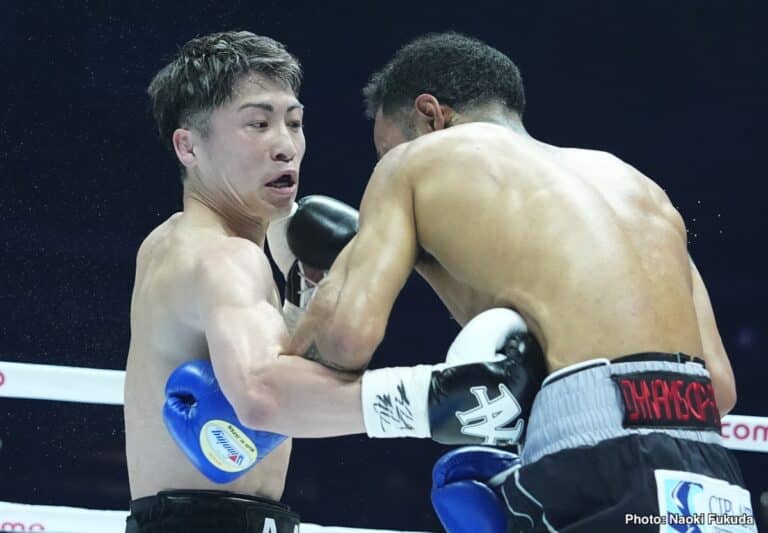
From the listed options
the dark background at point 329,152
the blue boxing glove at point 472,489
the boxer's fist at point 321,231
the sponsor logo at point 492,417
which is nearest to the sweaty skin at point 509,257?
the sponsor logo at point 492,417

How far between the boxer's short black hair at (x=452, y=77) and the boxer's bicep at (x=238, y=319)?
1.77 ft

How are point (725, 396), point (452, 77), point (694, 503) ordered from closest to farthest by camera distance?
point (694, 503), point (725, 396), point (452, 77)

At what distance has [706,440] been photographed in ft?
6.36

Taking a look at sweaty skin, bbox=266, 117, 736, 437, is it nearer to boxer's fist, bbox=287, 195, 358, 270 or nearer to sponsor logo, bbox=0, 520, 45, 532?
boxer's fist, bbox=287, 195, 358, 270

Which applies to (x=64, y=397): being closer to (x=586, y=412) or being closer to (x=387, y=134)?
(x=387, y=134)

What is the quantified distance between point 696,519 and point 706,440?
0.16m

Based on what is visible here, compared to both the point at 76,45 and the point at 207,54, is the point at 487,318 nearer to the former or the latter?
the point at 207,54

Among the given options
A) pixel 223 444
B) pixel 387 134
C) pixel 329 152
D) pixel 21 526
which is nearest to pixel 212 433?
pixel 223 444

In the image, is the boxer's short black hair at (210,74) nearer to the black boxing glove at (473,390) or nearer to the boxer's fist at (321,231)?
the boxer's fist at (321,231)

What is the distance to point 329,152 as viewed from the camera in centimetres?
498

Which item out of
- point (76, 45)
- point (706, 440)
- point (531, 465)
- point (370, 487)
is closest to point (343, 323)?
point (531, 465)

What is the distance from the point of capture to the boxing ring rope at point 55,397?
372cm

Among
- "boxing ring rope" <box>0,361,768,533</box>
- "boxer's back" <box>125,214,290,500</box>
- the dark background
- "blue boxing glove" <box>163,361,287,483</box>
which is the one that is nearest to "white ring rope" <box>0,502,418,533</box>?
"boxing ring rope" <box>0,361,768,533</box>

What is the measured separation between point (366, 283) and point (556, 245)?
37 centimetres
